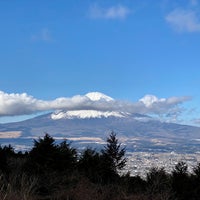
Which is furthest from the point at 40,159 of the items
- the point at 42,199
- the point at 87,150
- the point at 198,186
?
the point at 42,199

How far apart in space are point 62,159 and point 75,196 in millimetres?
26089

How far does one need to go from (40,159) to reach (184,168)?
14.6 metres

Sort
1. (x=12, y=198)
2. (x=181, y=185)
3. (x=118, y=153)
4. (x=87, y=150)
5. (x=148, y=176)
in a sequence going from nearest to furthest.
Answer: (x=12, y=198), (x=148, y=176), (x=181, y=185), (x=87, y=150), (x=118, y=153)

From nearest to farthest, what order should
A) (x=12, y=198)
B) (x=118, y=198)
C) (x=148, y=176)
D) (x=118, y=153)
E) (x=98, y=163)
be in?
(x=12, y=198), (x=118, y=198), (x=148, y=176), (x=98, y=163), (x=118, y=153)

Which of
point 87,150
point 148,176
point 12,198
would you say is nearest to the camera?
point 12,198

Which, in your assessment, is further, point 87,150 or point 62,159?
point 87,150

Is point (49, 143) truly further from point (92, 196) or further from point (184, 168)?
point (92, 196)

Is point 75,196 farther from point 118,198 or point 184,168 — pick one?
point 184,168

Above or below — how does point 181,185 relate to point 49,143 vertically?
below

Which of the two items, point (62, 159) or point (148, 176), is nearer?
point (148, 176)

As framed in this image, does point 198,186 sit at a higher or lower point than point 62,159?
lower

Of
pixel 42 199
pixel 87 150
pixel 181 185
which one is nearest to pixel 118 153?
pixel 87 150

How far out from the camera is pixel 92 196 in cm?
785

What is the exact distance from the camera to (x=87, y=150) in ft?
135
